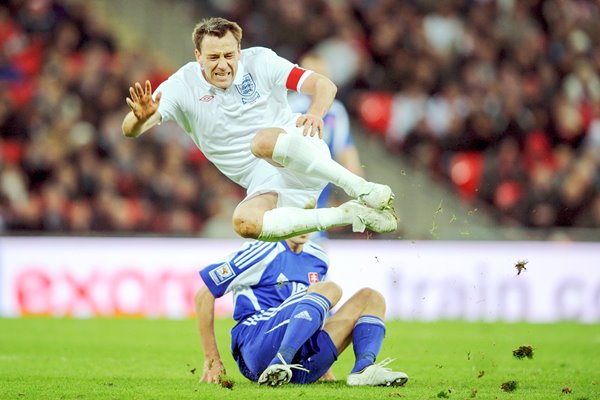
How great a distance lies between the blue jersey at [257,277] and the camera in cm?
610

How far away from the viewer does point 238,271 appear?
6.09m

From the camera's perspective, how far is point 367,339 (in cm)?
603

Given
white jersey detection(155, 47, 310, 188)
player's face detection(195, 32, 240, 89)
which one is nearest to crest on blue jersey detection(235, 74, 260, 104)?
white jersey detection(155, 47, 310, 188)

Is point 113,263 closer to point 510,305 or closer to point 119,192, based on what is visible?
point 119,192

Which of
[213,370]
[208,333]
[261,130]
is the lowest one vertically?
[213,370]

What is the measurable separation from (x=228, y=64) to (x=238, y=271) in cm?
137

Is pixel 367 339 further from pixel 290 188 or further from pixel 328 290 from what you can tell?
→ pixel 290 188

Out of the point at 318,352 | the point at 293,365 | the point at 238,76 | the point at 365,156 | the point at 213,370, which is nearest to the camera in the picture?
the point at 293,365

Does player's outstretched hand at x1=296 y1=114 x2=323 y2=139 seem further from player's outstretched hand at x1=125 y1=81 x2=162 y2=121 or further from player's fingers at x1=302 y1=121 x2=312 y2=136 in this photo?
player's outstretched hand at x1=125 y1=81 x2=162 y2=121

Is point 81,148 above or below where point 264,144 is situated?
above

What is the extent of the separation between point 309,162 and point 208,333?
1.16 meters

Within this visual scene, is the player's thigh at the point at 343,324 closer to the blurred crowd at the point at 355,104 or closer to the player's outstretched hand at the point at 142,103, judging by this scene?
the player's outstretched hand at the point at 142,103

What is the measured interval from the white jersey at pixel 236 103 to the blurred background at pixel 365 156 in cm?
464

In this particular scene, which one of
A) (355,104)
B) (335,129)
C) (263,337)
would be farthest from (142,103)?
(355,104)
